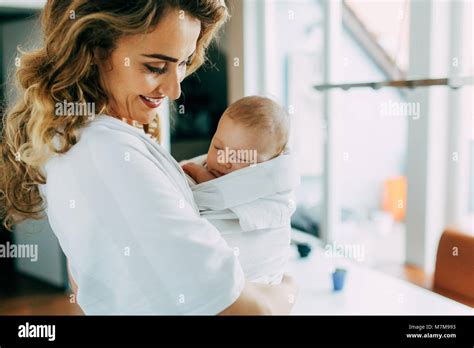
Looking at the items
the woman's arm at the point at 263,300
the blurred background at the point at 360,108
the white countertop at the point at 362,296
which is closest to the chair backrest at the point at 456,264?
the white countertop at the point at 362,296

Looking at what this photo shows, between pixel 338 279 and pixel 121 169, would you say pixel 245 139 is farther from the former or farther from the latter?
pixel 338 279

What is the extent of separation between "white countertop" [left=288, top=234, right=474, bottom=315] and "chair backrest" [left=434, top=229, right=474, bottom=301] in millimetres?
36

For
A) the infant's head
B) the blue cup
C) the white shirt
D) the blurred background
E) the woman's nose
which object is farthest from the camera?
the blurred background

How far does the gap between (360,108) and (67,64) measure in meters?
1.37

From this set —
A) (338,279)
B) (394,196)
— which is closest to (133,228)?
(338,279)

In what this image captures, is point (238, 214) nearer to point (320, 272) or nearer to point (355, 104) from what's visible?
point (320, 272)

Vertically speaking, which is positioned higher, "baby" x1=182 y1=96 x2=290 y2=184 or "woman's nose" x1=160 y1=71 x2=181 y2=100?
"woman's nose" x1=160 y1=71 x2=181 y2=100

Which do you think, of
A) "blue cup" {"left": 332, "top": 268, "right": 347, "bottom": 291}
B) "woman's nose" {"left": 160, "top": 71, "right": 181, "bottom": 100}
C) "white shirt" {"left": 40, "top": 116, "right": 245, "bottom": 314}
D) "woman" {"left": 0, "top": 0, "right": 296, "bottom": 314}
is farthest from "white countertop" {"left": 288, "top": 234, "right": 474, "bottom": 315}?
"woman's nose" {"left": 160, "top": 71, "right": 181, "bottom": 100}

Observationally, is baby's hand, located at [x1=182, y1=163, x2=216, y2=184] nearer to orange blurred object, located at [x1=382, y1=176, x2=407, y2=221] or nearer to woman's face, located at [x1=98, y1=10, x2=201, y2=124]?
woman's face, located at [x1=98, y1=10, x2=201, y2=124]

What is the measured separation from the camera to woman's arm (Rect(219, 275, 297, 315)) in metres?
0.74

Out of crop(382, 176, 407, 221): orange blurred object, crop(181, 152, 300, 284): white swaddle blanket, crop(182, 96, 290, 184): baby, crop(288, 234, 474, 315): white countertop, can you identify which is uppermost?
crop(182, 96, 290, 184): baby

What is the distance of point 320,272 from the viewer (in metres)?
1.42

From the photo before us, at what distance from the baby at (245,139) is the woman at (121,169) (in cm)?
15
